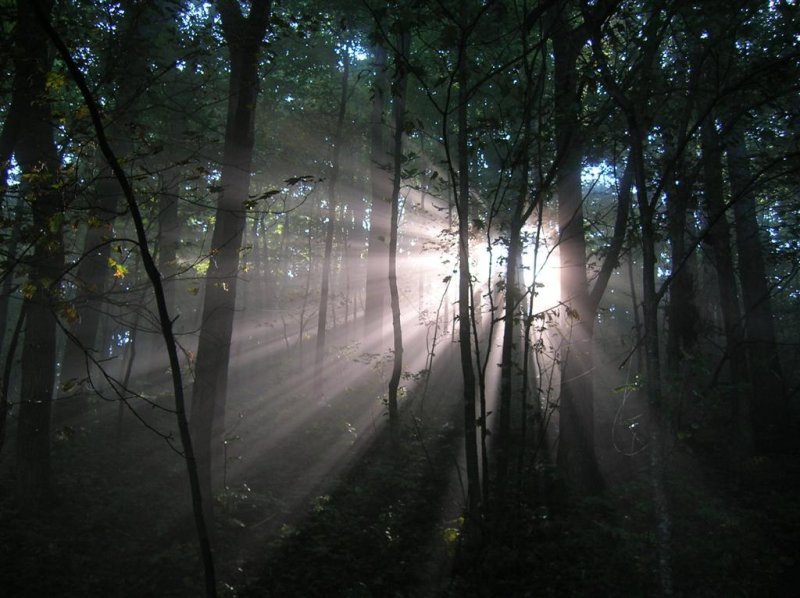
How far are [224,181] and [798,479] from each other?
Answer: 11.7m

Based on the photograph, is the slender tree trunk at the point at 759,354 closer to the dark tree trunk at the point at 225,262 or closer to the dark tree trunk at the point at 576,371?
the dark tree trunk at the point at 576,371

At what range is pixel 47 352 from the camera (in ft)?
26.2

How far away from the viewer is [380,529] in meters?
7.86

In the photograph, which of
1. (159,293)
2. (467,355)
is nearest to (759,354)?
(467,355)

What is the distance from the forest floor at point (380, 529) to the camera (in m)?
6.40

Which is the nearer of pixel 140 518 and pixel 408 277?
pixel 140 518

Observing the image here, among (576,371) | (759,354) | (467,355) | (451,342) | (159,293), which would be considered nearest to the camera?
(159,293)

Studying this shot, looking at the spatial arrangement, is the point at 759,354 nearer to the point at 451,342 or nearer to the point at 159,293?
the point at 451,342

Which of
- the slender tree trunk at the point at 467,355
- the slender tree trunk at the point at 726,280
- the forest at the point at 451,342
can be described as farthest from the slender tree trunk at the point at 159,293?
the slender tree trunk at the point at 726,280

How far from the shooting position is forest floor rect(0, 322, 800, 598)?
640 centimetres

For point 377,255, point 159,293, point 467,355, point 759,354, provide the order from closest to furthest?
point 159,293, point 467,355, point 759,354, point 377,255

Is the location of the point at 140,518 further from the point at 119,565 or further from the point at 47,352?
the point at 47,352

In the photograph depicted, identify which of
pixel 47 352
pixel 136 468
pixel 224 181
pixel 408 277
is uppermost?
pixel 408 277

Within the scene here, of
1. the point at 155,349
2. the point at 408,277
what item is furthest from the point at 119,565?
the point at 408,277
